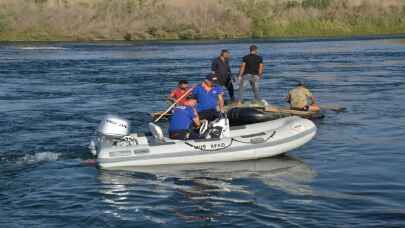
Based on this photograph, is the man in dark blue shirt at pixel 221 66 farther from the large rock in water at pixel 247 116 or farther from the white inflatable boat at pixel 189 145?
the white inflatable boat at pixel 189 145

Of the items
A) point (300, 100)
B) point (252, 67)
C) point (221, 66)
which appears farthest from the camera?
point (252, 67)

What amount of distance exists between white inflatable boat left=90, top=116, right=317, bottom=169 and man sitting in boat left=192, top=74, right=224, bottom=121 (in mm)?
733

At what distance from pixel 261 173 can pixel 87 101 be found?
13.3m

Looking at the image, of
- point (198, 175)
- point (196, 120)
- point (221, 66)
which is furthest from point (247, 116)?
point (198, 175)

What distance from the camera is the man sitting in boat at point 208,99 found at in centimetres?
1619

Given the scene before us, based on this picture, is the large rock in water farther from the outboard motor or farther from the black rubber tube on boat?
the outboard motor

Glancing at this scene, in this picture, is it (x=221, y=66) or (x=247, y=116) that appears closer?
(x=247, y=116)

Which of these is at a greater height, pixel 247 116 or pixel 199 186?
pixel 247 116

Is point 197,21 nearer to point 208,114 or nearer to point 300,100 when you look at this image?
point 300,100

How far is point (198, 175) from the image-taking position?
14117mm

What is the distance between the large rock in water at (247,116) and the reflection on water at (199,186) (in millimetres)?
3209

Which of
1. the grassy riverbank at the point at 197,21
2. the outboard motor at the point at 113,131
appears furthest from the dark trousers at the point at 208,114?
the grassy riverbank at the point at 197,21

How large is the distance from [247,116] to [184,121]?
4290 millimetres

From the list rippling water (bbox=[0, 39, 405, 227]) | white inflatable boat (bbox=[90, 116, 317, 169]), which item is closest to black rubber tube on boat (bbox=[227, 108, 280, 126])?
rippling water (bbox=[0, 39, 405, 227])
